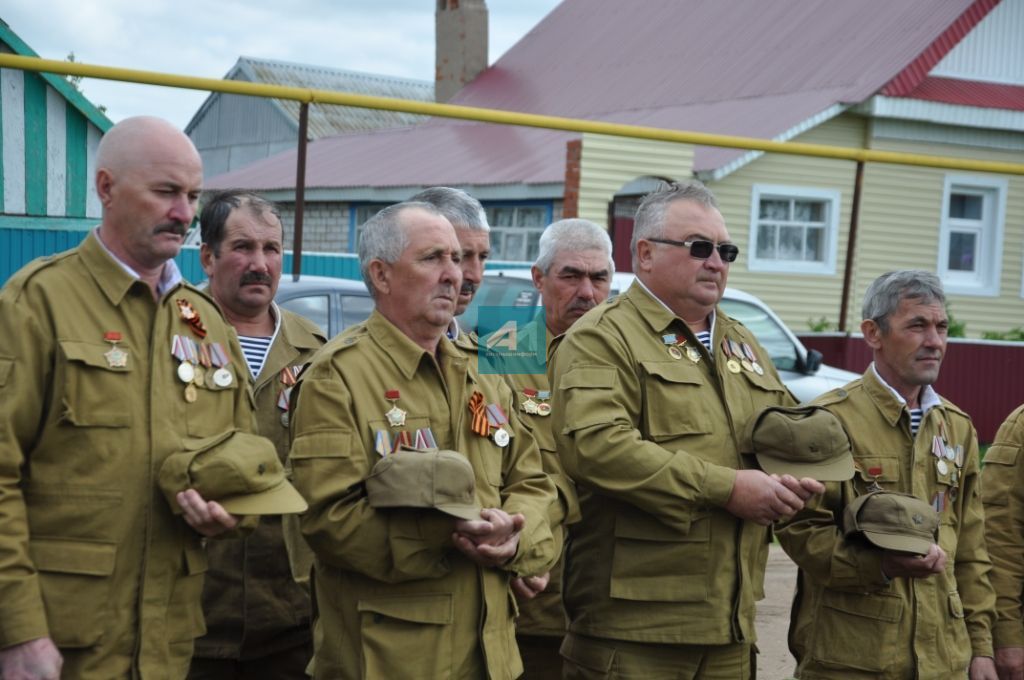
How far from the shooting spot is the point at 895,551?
4090 mm

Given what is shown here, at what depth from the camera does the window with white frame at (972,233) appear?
20.0m

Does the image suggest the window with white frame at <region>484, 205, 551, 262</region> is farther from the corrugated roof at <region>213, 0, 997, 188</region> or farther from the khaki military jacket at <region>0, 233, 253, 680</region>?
the khaki military jacket at <region>0, 233, 253, 680</region>

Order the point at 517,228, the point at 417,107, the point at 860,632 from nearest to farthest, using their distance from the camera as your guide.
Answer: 1. the point at 860,632
2. the point at 417,107
3. the point at 517,228

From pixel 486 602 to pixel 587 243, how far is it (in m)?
2.03

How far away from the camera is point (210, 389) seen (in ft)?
11.3

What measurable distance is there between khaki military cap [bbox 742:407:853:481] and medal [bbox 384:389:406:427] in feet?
3.97

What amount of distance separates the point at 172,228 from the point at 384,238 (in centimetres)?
64

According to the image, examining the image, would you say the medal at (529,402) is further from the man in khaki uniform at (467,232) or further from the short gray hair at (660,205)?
the short gray hair at (660,205)

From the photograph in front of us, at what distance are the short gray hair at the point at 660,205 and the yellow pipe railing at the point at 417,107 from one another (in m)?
4.67

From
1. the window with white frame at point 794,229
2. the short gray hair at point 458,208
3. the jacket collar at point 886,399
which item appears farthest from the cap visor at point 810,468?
the window with white frame at point 794,229

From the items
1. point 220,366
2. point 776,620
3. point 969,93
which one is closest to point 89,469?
point 220,366

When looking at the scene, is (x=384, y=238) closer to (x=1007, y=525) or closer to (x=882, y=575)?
(x=882, y=575)

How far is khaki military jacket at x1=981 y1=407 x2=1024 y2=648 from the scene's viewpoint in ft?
15.7

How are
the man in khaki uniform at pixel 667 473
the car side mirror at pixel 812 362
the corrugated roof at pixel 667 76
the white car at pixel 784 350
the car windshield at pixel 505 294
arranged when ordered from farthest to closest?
the corrugated roof at pixel 667 76, the white car at pixel 784 350, the car side mirror at pixel 812 362, the car windshield at pixel 505 294, the man in khaki uniform at pixel 667 473
